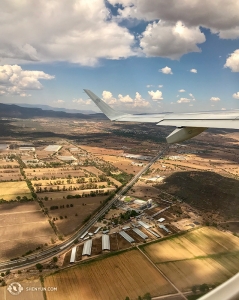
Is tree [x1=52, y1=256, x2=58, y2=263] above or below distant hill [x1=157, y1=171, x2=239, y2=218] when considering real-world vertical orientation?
below

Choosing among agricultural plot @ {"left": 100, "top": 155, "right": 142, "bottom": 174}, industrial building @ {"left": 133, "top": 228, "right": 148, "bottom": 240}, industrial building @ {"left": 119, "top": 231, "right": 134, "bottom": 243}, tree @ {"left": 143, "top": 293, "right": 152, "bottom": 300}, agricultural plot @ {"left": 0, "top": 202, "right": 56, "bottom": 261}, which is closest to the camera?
tree @ {"left": 143, "top": 293, "right": 152, "bottom": 300}

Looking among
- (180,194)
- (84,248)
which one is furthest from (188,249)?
(180,194)

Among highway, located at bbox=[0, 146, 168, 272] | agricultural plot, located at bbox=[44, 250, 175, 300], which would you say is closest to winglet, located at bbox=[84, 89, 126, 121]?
highway, located at bbox=[0, 146, 168, 272]

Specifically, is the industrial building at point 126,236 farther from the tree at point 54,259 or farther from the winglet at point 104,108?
the winglet at point 104,108

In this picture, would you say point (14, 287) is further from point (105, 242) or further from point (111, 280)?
point (105, 242)

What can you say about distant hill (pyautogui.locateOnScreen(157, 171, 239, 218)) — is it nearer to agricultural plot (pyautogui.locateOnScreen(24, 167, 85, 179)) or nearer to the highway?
the highway

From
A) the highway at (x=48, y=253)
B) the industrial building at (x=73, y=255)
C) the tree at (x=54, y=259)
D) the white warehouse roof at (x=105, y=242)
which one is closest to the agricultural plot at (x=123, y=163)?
the highway at (x=48, y=253)
